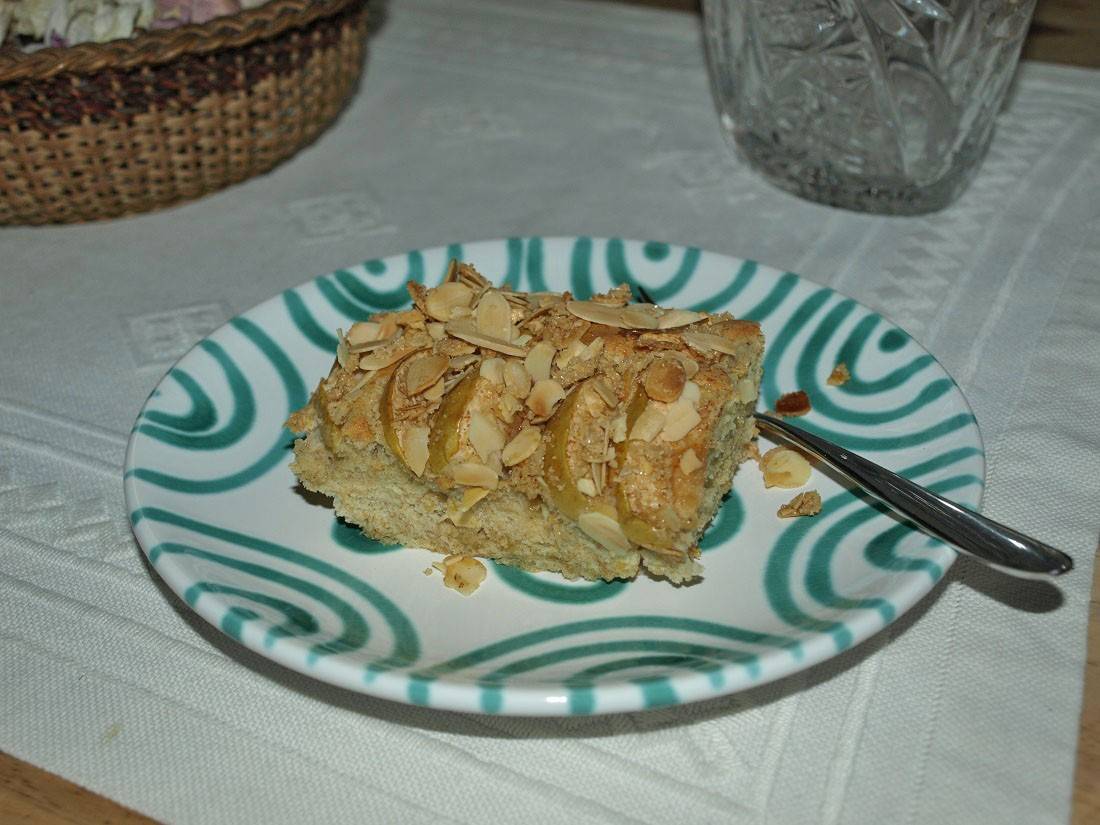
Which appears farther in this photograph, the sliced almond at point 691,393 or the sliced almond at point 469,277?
the sliced almond at point 469,277

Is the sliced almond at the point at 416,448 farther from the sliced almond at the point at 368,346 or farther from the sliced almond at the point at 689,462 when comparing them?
the sliced almond at the point at 689,462

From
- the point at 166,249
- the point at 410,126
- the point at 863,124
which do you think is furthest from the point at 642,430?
the point at 410,126

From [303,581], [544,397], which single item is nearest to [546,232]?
[544,397]

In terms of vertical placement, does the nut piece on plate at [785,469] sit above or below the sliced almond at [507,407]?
below

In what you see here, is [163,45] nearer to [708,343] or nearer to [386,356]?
[386,356]

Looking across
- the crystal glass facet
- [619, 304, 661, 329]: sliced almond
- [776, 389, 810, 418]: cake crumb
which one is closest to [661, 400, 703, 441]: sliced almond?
[619, 304, 661, 329]: sliced almond

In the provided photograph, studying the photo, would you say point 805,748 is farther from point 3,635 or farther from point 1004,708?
point 3,635

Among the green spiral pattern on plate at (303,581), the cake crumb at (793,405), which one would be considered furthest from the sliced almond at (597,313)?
the green spiral pattern on plate at (303,581)

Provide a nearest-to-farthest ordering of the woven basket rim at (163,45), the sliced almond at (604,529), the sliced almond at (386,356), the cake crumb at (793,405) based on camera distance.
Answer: the sliced almond at (604,529) → the sliced almond at (386,356) → the cake crumb at (793,405) → the woven basket rim at (163,45)
